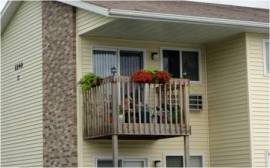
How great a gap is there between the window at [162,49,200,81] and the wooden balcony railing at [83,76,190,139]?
201cm

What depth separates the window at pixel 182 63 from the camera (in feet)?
64.6

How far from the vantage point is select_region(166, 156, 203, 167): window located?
63.1 ft

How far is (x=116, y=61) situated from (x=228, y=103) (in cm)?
334

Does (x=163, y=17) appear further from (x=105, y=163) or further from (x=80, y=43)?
(x=105, y=163)

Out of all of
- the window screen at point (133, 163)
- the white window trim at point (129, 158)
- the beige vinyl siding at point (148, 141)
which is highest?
the beige vinyl siding at point (148, 141)

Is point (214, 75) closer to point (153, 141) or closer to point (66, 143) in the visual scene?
point (153, 141)

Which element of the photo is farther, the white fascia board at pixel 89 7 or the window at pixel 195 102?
the window at pixel 195 102

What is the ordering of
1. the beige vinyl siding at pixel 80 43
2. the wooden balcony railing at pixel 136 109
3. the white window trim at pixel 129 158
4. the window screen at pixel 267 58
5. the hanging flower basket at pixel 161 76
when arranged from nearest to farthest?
the wooden balcony railing at pixel 136 109, the hanging flower basket at pixel 161 76, the beige vinyl siding at pixel 80 43, the white window trim at pixel 129 158, the window screen at pixel 267 58

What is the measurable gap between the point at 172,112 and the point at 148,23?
2.35m

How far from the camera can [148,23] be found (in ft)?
57.2

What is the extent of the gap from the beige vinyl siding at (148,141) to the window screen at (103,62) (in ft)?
0.59

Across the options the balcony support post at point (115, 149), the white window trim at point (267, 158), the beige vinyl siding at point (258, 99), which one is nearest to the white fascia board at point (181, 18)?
the beige vinyl siding at point (258, 99)

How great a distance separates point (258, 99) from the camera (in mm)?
18547

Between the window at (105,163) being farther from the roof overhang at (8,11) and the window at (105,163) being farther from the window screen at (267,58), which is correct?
the roof overhang at (8,11)
